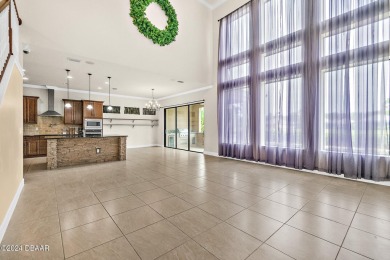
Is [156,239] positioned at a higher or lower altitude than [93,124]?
lower

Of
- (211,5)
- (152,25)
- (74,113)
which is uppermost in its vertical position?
(211,5)

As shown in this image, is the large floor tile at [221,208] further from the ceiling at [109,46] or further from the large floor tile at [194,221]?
the ceiling at [109,46]

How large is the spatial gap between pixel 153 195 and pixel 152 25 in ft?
16.7

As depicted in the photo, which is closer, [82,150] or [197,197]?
[197,197]

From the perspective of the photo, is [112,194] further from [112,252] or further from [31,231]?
[112,252]

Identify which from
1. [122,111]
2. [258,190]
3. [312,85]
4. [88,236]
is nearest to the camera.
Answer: [88,236]

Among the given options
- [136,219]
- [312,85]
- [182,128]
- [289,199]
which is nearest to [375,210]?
[289,199]

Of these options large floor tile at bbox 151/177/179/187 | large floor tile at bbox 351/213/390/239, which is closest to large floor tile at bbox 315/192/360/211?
large floor tile at bbox 351/213/390/239

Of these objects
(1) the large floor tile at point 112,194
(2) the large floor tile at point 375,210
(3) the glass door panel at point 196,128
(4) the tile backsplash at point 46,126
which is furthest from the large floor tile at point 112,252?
(4) the tile backsplash at point 46,126

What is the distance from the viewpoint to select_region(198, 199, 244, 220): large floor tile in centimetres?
235

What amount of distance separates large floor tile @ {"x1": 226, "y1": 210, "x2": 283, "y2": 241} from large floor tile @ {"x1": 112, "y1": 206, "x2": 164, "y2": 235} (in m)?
0.99

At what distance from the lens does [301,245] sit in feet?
5.65

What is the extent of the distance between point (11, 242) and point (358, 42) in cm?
648

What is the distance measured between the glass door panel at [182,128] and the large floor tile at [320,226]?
24.0 feet
